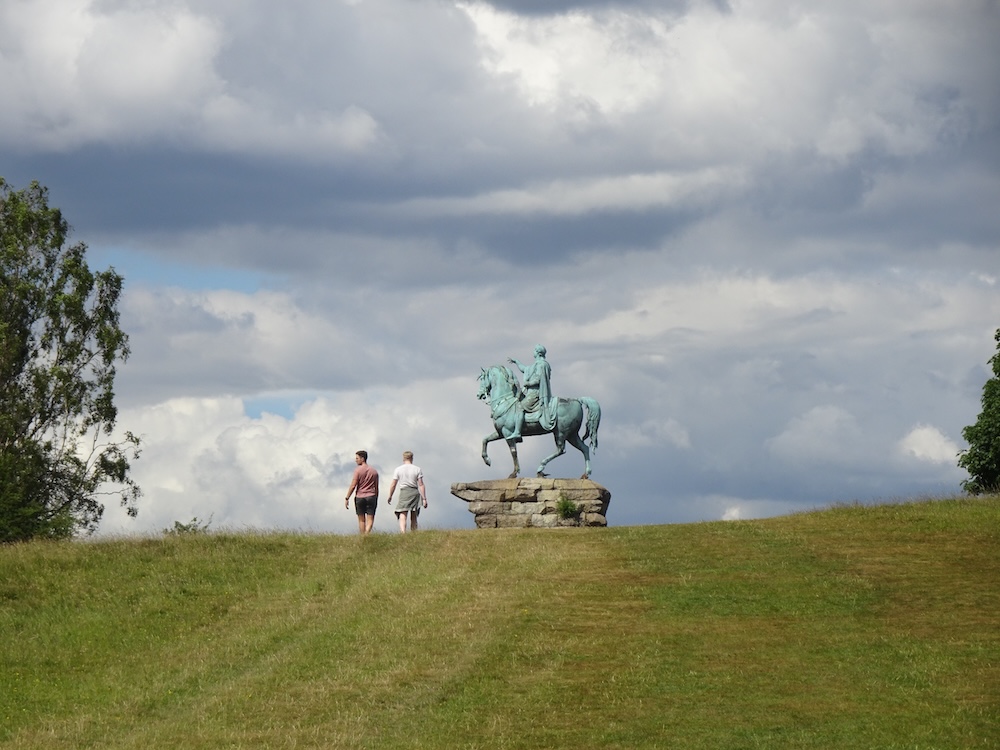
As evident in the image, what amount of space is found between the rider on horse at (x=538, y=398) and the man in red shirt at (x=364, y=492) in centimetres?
590

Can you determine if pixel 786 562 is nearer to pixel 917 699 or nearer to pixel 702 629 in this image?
pixel 702 629

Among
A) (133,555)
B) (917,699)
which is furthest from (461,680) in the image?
(133,555)

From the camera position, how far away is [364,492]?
31.7 m

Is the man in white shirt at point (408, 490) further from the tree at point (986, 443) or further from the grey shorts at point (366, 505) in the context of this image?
the tree at point (986, 443)

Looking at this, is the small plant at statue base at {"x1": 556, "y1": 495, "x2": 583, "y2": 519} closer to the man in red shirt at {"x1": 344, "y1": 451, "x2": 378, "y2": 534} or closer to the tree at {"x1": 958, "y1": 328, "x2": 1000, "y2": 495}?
the man in red shirt at {"x1": 344, "y1": 451, "x2": 378, "y2": 534}

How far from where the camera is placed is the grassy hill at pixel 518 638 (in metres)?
17.7

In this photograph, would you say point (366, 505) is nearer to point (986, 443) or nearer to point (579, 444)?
point (579, 444)

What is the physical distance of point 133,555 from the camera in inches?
1127

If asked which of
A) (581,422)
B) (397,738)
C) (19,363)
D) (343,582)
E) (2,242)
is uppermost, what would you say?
(2,242)

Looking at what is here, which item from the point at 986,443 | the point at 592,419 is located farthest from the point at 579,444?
the point at 986,443

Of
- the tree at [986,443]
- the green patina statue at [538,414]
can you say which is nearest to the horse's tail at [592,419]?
the green patina statue at [538,414]

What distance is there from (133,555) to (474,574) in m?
7.35

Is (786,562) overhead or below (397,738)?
overhead

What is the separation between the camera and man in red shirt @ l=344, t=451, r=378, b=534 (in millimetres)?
31531
